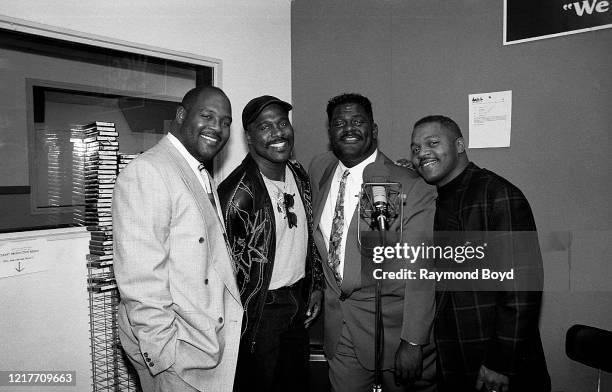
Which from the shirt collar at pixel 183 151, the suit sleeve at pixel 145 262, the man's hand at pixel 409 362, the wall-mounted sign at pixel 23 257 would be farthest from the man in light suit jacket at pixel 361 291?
the wall-mounted sign at pixel 23 257

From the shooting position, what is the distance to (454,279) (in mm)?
2029

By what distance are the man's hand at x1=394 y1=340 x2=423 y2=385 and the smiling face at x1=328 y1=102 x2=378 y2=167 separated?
0.97 metres

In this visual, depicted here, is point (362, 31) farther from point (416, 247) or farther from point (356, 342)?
point (356, 342)

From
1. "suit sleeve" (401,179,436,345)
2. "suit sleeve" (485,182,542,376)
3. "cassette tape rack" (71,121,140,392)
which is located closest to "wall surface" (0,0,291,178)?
"cassette tape rack" (71,121,140,392)

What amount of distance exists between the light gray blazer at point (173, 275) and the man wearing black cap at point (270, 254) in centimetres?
28

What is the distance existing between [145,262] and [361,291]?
1.08 metres

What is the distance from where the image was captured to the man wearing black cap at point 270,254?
219 centimetres

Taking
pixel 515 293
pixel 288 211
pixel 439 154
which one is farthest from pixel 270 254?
pixel 515 293

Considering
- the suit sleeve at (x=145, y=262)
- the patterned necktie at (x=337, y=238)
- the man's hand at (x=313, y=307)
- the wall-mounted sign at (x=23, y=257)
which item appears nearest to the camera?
the suit sleeve at (x=145, y=262)

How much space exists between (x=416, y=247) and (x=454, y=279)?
0.23 meters

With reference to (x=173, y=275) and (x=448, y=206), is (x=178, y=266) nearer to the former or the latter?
(x=173, y=275)

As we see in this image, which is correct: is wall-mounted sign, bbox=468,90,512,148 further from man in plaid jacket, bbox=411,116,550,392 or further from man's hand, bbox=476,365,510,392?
man's hand, bbox=476,365,510,392

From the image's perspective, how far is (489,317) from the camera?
190 cm

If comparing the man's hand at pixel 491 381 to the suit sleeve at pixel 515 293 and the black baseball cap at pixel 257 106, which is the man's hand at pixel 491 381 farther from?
the black baseball cap at pixel 257 106
